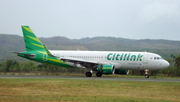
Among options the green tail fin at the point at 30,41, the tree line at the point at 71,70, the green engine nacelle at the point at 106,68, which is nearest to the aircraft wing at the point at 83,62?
the green engine nacelle at the point at 106,68

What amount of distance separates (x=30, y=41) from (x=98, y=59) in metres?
10.6

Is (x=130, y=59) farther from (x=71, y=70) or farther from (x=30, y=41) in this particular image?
(x=71, y=70)

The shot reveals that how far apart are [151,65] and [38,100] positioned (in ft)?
84.6

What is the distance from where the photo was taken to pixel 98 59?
148ft

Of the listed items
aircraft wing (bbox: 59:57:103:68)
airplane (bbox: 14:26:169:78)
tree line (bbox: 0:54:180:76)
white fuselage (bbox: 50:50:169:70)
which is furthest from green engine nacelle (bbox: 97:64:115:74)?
tree line (bbox: 0:54:180:76)

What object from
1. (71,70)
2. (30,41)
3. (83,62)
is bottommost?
(71,70)

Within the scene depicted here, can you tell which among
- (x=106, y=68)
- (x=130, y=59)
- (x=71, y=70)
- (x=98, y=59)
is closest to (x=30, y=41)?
(x=98, y=59)

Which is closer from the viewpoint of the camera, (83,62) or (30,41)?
(83,62)

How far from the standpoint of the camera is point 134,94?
22.6 meters

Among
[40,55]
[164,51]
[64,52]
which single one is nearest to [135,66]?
[64,52]

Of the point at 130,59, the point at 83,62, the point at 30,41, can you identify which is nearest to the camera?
the point at 130,59

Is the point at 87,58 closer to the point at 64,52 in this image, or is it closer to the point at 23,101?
the point at 64,52

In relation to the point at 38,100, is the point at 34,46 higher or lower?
higher

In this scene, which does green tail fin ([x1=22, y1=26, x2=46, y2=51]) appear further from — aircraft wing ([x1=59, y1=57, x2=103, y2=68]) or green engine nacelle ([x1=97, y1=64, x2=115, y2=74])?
green engine nacelle ([x1=97, y1=64, x2=115, y2=74])
